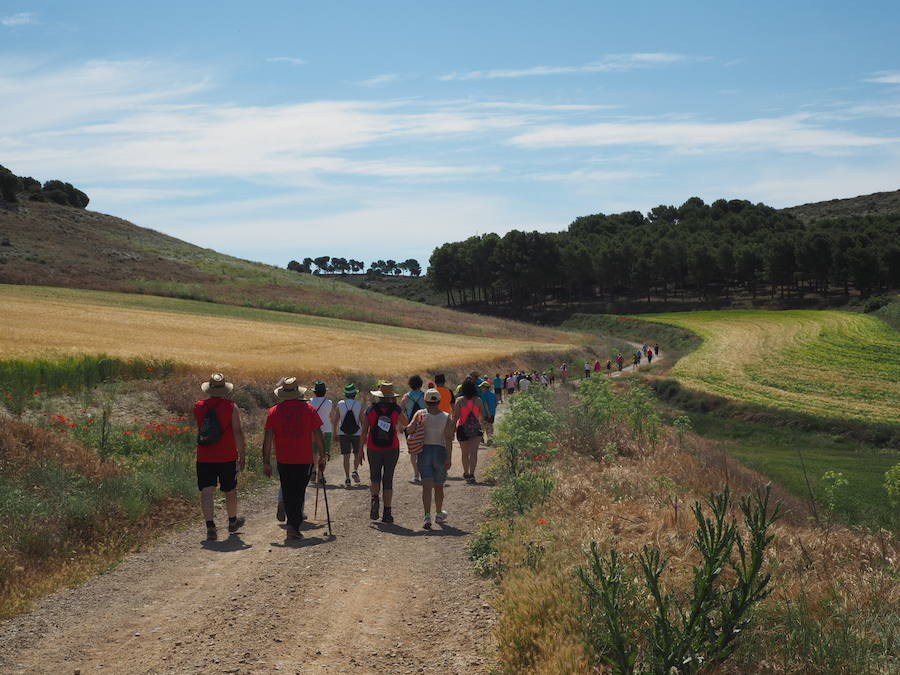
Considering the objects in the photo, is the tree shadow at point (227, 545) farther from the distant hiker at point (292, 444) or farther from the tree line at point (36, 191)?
the tree line at point (36, 191)

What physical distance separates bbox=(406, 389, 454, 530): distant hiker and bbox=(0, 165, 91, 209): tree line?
86409 millimetres

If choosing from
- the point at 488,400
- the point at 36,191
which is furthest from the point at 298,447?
the point at 36,191

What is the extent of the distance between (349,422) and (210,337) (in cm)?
2871

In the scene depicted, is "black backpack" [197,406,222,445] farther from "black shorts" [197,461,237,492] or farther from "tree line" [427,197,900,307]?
"tree line" [427,197,900,307]

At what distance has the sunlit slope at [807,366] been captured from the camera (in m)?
36.7

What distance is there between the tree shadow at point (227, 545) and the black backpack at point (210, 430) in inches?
49.3

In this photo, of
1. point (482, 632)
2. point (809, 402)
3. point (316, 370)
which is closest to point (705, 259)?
point (809, 402)

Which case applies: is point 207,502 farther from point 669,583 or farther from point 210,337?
point 210,337

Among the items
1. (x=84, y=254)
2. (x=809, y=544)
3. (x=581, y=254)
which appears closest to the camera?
(x=809, y=544)

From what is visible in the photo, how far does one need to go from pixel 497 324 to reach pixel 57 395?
2462 inches

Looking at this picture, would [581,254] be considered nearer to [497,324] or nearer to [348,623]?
[497,324]

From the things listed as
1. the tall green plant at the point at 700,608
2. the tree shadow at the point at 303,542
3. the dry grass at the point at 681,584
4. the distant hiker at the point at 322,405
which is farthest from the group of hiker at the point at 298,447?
the tall green plant at the point at 700,608

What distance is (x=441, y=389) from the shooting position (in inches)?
561

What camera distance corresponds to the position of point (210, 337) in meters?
40.7
